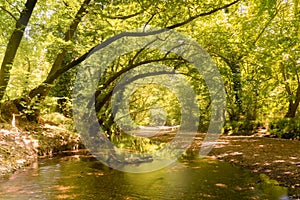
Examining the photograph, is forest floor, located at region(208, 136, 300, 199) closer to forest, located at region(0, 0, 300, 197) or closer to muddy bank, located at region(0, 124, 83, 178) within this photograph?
forest, located at region(0, 0, 300, 197)

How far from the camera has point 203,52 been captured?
46.1ft

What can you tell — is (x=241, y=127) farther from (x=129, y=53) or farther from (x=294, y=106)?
(x=129, y=53)

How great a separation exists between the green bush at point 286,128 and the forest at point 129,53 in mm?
74

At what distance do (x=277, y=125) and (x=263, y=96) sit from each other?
235cm

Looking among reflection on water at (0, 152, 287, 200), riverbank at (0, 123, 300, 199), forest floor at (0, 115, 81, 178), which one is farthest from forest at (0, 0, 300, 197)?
reflection on water at (0, 152, 287, 200)

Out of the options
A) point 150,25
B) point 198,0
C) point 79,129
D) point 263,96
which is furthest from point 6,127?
point 263,96

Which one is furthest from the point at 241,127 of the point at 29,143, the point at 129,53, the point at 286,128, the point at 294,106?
the point at 29,143

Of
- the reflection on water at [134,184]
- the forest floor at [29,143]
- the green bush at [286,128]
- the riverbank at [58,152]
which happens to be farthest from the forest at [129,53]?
the reflection on water at [134,184]

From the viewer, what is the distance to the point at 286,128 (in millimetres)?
19422

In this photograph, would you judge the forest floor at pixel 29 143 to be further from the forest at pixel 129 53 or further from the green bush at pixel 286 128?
the green bush at pixel 286 128

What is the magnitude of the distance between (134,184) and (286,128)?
15.6m

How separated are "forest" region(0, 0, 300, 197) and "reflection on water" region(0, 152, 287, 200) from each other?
2.13m

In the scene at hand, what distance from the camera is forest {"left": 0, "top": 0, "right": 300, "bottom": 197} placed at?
11461 millimetres

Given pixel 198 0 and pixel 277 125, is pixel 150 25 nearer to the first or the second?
pixel 198 0
